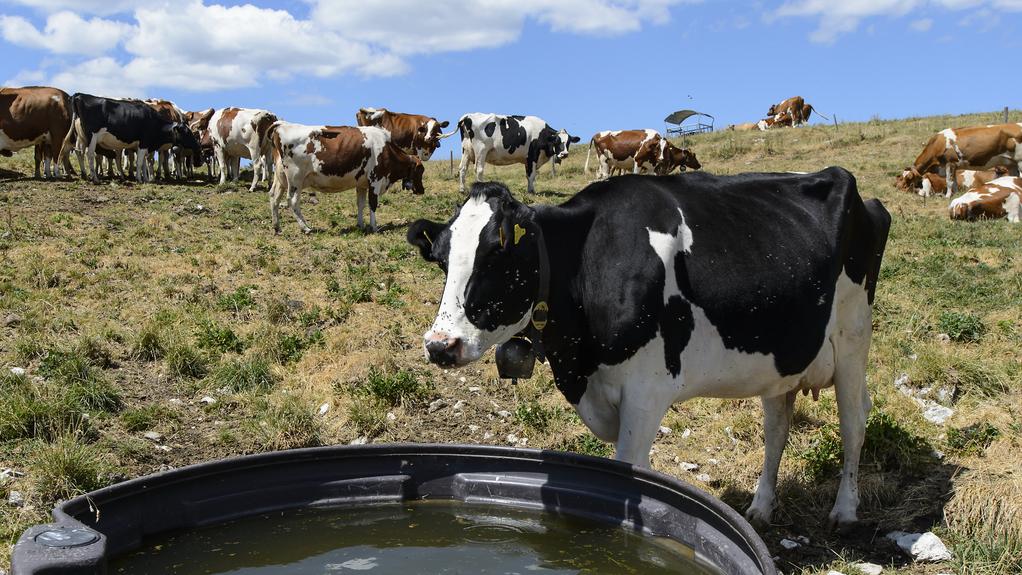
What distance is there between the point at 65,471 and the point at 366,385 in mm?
2691

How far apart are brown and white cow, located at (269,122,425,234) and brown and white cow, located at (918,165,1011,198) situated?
1276 cm

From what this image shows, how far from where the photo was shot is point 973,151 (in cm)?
2297

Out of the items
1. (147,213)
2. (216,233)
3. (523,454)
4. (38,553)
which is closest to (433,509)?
(523,454)

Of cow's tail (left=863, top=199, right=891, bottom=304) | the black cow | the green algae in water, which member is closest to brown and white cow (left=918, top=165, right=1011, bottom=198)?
cow's tail (left=863, top=199, right=891, bottom=304)

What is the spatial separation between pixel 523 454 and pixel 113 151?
23.4 metres

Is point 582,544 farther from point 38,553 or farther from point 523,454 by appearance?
point 38,553

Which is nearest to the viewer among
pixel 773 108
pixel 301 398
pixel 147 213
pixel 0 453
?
pixel 0 453

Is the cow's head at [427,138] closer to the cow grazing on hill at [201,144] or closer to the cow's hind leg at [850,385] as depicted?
the cow grazing on hill at [201,144]

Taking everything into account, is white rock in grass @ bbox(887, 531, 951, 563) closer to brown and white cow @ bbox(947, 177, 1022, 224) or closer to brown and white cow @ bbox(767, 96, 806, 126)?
brown and white cow @ bbox(947, 177, 1022, 224)

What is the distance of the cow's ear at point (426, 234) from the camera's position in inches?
197

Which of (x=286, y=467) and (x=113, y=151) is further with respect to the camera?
(x=113, y=151)

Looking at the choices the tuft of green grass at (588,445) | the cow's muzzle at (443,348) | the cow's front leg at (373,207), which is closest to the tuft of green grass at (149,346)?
the tuft of green grass at (588,445)

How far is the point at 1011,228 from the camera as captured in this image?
15117 millimetres

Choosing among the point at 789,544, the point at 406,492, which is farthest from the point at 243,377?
the point at 789,544
